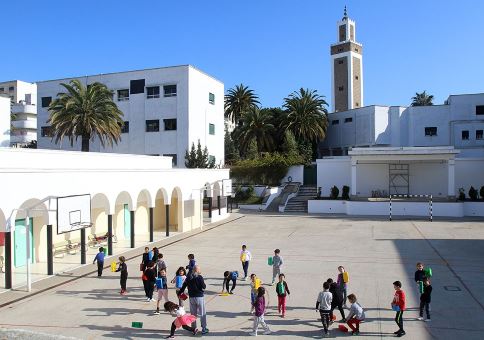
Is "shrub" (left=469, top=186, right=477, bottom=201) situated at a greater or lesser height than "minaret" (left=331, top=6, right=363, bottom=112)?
lesser

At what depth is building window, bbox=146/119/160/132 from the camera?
4862 centimetres

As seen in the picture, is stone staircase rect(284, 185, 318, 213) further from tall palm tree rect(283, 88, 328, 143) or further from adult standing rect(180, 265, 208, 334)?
adult standing rect(180, 265, 208, 334)

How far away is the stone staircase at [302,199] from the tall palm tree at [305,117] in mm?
8580

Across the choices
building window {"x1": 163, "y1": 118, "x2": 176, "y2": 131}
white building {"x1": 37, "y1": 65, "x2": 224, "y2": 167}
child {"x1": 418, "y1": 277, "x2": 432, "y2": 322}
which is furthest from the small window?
child {"x1": 418, "y1": 277, "x2": 432, "y2": 322}

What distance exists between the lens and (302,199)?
47562 mm

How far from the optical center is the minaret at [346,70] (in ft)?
251

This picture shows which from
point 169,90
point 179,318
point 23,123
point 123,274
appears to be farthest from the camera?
point 23,123

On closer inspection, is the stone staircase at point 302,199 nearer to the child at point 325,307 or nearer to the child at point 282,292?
the child at point 282,292

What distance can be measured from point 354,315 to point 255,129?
46.7 m

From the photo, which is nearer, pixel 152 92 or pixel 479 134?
pixel 152 92

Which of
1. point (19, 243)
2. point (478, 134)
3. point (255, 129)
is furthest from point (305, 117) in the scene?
point (19, 243)

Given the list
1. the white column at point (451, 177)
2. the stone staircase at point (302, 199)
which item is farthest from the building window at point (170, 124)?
the white column at point (451, 177)

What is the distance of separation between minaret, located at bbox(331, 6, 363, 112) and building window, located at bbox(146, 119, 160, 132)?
37.9 m

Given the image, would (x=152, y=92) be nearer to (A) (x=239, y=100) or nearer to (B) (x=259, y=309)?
(A) (x=239, y=100)
